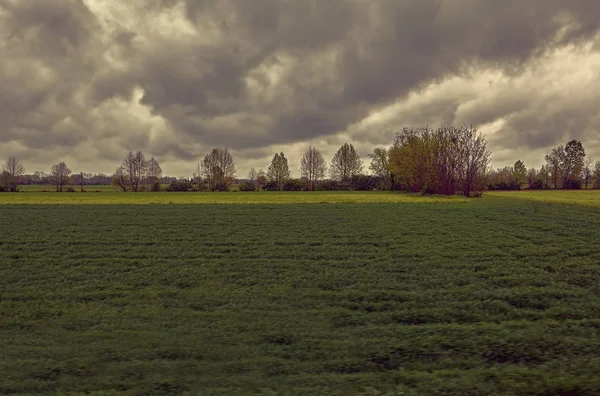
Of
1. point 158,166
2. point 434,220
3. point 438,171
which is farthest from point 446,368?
point 158,166

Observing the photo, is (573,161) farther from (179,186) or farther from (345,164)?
(179,186)

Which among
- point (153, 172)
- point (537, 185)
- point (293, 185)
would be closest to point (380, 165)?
point (293, 185)

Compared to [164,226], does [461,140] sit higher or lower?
higher

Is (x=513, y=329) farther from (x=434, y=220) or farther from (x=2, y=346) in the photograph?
(x=434, y=220)

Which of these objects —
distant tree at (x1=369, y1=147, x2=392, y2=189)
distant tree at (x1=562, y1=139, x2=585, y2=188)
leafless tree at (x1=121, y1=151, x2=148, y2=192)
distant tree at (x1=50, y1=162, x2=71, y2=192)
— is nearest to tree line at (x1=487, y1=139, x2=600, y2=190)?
distant tree at (x1=562, y1=139, x2=585, y2=188)

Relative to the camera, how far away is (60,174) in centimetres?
9025

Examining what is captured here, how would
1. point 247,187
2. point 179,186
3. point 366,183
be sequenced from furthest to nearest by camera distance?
point 366,183 → point 247,187 → point 179,186

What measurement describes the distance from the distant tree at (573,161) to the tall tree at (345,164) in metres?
54.9

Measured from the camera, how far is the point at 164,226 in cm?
1808

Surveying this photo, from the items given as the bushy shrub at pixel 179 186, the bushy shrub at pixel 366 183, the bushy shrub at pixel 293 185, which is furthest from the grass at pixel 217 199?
the bushy shrub at pixel 293 185

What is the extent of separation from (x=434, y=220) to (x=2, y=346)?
19.5 meters

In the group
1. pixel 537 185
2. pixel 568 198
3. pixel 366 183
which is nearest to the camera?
pixel 568 198

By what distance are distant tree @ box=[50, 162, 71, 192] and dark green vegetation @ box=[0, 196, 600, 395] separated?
94.0m

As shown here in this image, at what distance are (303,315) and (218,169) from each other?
88401 mm
